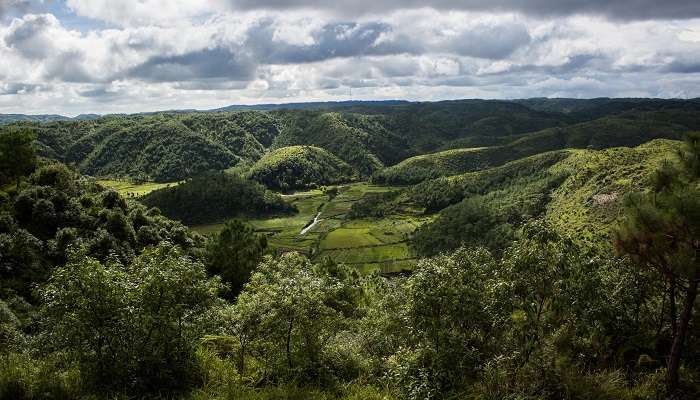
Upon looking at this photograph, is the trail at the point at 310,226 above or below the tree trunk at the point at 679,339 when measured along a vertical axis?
below

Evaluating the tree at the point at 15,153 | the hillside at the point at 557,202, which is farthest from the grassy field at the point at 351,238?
the tree at the point at 15,153

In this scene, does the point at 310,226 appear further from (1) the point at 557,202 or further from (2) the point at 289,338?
(2) the point at 289,338

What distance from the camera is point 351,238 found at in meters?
158

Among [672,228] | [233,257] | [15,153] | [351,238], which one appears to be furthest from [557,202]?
[672,228]

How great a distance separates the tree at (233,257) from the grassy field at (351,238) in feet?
204

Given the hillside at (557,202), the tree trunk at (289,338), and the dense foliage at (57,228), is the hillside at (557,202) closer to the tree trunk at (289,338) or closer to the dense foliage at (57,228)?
the dense foliage at (57,228)

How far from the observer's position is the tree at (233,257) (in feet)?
202

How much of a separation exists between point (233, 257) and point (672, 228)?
2199 inches

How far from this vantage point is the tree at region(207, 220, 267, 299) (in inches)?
2424

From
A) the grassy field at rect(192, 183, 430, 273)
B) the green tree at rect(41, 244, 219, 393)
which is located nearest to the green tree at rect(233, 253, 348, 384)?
the green tree at rect(41, 244, 219, 393)

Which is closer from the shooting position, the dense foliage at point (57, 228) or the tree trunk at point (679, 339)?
the tree trunk at point (679, 339)

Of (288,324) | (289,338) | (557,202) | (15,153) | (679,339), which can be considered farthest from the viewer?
(557,202)

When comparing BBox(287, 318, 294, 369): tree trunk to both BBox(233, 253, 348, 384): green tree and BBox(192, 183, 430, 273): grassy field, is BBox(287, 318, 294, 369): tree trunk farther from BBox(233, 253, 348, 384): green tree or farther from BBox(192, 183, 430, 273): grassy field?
BBox(192, 183, 430, 273): grassy field

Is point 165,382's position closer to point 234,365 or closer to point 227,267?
point 234,365
